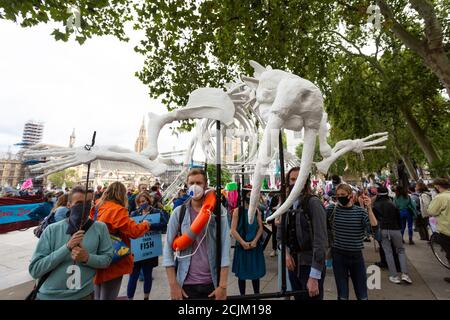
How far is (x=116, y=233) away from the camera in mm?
2789

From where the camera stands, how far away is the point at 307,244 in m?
2.58

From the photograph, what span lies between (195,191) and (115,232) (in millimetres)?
1255

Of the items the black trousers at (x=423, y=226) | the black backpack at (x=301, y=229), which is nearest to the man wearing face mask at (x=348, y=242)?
the black backpack at (x=301, y=229)

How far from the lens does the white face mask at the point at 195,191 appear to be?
2.17 m

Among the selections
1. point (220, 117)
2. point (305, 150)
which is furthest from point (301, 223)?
point (220, 117)

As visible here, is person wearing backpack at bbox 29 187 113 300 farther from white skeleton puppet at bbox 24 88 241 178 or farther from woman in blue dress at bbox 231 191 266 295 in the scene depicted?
woman in blue dress at bbox 231 191 266 295

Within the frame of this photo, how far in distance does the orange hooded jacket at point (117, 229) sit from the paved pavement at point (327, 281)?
1497 millimetres

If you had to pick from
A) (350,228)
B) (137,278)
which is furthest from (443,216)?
(137,278)

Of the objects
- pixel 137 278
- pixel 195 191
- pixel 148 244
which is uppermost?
pixel 195 191

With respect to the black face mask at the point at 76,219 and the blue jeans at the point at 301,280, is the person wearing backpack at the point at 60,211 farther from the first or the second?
the blue jeans at the point at 301,280

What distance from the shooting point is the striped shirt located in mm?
3014

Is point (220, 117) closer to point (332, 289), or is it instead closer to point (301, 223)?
point (301, 223)

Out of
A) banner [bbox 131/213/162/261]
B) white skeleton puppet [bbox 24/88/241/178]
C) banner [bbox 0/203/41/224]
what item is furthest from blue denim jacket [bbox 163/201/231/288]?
banner [bbox 0/203/41/224]

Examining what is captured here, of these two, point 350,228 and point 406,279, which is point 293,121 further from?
point 406,279
